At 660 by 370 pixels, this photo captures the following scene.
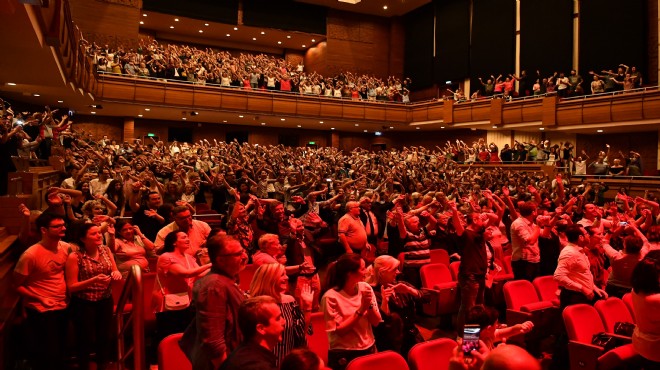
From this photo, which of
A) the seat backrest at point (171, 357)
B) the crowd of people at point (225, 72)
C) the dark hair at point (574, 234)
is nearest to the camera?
the seat backrest at point (171, 357)

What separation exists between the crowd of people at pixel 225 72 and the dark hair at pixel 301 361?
15.0m

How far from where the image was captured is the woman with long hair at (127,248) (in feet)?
13.7

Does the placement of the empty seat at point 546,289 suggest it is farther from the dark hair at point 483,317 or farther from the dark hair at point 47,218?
the dark hair at point 47,218

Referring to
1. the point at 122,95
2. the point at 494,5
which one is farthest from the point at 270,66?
the point at 494,5

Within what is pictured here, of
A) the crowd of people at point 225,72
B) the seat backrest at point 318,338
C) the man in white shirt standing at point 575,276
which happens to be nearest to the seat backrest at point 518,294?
the man in white shirt standing at point 575,276

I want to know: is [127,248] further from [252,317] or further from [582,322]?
[582,322]

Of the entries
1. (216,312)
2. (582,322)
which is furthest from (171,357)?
(582,322)

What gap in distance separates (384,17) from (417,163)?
45.7 ft

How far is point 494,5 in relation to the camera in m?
19.6

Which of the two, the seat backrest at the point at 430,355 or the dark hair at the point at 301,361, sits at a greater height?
the dark hair at the point at 301,361

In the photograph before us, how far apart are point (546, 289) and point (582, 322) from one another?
112 centimetres

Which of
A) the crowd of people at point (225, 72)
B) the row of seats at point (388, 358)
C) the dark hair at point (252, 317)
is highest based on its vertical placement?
the crowd of people at point (225, 72)

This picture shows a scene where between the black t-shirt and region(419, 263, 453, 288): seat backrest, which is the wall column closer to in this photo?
region(419, 263, 453, 288): seat backrest

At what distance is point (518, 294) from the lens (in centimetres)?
452
